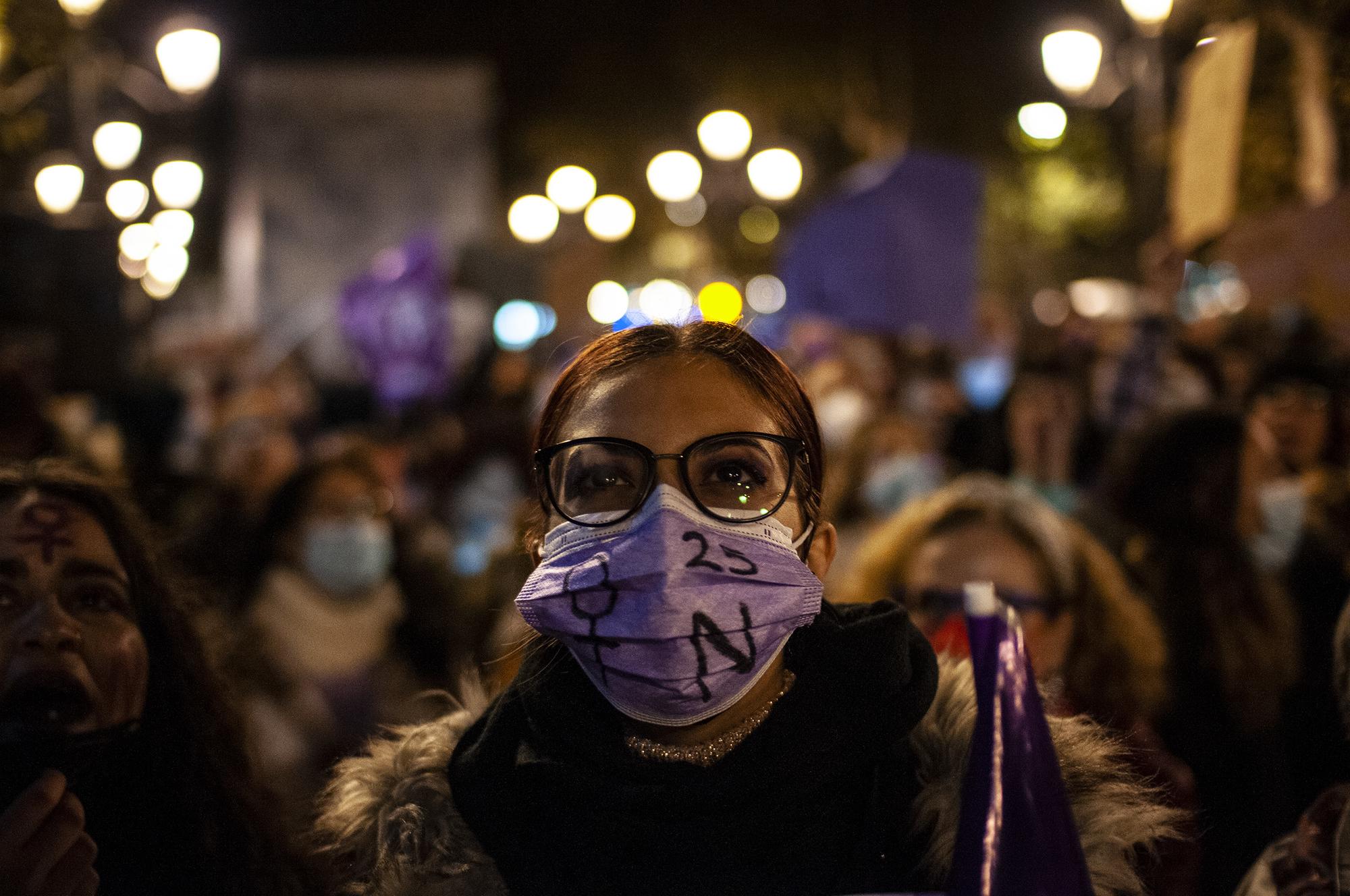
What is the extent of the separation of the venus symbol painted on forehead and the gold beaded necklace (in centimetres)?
111

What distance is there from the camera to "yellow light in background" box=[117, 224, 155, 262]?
460 inches

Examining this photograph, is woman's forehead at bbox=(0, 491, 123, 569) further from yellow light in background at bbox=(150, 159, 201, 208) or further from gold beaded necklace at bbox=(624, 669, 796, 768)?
yellow light in background at bbox=(150, 159, 201, 208)

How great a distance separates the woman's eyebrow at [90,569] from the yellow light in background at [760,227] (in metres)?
28.9

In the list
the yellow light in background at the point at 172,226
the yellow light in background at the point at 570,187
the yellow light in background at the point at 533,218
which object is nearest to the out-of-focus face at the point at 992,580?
the yellow light in background at the point at 172,226

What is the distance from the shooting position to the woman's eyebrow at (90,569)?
7.52 feet

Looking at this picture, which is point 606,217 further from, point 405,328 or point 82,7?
point 82,7

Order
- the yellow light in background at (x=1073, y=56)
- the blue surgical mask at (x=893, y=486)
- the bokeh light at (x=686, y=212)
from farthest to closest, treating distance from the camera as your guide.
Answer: the bokeh light at (x=686, y=212) < the yellow light in background at (x=1073, y=56) < the blue surgical mask at (x=893, y=486)

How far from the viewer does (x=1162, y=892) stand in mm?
2424

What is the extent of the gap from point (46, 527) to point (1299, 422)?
489 cm

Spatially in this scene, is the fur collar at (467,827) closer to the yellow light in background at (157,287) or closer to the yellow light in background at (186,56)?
the yellow light in background at (186,56)

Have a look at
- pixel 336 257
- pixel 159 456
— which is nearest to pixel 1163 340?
pixel 159 456

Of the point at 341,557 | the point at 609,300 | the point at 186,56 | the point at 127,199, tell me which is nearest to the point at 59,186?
the point at 127,199

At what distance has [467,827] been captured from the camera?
2.06m

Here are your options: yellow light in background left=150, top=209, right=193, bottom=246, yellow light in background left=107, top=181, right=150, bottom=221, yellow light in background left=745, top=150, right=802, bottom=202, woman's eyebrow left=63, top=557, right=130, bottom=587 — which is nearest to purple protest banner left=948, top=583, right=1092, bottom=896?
woman's eyebrow left=63, top=557, right=130, bottom=587
